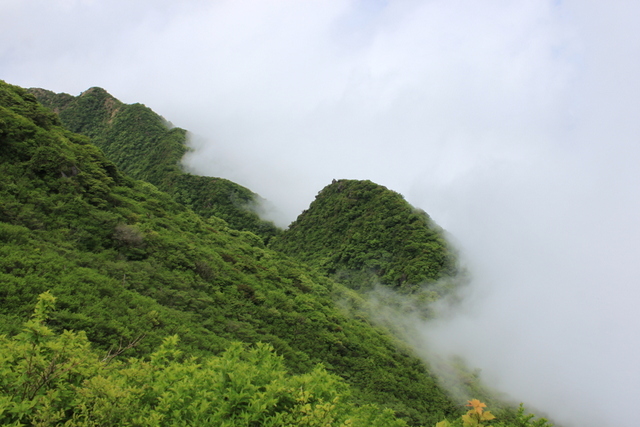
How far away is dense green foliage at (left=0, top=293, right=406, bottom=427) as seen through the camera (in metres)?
4.05

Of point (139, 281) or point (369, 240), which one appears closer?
point (139, 281)

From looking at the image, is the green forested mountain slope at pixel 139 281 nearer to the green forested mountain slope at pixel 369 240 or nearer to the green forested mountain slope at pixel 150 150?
the green forested mountain slope at pixel 369 240

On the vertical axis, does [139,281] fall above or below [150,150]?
below

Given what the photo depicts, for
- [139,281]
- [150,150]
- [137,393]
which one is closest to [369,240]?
[139,281]

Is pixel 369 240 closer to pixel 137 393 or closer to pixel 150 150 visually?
pixel 137 393

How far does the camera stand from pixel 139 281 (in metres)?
14.5

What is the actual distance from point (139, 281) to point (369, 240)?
1584 inches

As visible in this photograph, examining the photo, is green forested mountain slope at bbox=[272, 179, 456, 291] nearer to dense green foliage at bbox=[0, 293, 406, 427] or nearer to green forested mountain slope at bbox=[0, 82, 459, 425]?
green forested mountain slope at bbox=[0, 82, 459, 425]

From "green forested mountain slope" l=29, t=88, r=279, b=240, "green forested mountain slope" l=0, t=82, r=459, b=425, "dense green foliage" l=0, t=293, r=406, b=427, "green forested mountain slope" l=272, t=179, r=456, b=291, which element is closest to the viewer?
"dense green foliage" l=0, t=293, r=406, b=427

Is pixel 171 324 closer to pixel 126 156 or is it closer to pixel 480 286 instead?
pixel 480 286

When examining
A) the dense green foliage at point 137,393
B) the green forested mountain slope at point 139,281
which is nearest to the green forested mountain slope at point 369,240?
the green forested mountain slope at point 139,281

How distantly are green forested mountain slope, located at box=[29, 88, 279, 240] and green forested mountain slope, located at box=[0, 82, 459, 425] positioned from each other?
146 feet

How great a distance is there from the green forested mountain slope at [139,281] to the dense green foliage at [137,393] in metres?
5.14

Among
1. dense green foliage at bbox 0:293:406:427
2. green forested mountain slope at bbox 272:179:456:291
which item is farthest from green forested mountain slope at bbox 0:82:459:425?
green forested mountain slope at bbox 272:179:456:291
